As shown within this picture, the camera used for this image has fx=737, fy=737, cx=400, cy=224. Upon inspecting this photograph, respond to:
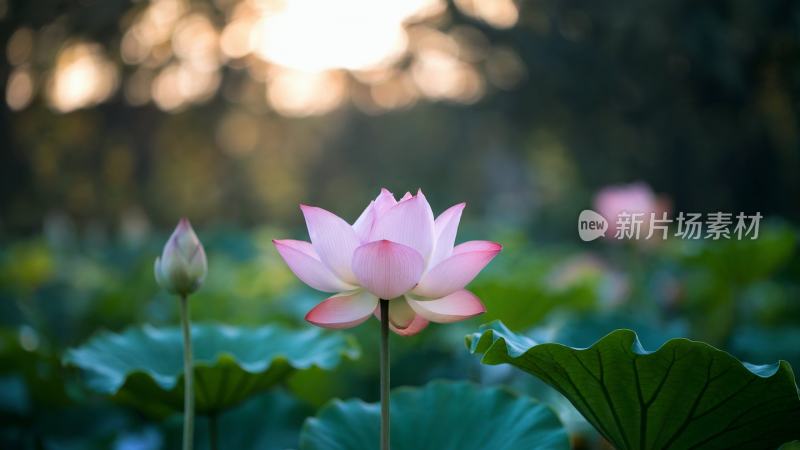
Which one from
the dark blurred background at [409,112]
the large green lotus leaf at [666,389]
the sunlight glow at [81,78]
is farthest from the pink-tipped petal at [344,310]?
the sunlight glow at [81,78]

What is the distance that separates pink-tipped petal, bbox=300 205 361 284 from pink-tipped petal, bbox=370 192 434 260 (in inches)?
0.9

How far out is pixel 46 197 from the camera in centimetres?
901

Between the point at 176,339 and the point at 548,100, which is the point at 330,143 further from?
the point at 176,339

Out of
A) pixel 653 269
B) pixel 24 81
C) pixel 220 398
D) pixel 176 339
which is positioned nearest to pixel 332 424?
pixel 220 398

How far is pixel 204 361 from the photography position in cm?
101

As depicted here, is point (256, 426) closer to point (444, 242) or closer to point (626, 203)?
point (444, 242)

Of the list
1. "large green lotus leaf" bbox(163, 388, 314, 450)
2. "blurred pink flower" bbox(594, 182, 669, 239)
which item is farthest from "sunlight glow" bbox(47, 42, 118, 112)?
"large green lotus leaf" bbox(163, 388, 314, 450)

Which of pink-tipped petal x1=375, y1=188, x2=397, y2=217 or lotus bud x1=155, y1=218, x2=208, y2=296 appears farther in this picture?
lotus bud x1=155, y1=218, x2=208, y2=296

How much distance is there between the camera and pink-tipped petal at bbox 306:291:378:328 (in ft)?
2.25

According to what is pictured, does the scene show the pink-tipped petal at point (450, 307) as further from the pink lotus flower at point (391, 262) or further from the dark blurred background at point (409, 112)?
the dark blurred background at point (409, 112)

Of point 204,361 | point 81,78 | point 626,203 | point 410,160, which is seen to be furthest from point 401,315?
point 410,160

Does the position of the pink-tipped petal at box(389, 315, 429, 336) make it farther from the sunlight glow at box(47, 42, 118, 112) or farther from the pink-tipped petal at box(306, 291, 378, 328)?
the sunlight glow at box(47, 42, 118, 112)

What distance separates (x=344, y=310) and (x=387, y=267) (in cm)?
8

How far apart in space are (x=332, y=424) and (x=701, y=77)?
175 inches
